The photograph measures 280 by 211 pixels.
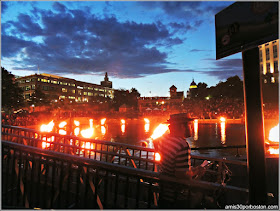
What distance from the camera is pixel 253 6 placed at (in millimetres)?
2139

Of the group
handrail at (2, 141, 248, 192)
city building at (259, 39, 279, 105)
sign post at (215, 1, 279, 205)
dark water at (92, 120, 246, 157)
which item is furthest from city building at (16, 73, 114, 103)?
sign post at (215, 1, 279, 205)

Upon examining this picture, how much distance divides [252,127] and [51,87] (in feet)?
405

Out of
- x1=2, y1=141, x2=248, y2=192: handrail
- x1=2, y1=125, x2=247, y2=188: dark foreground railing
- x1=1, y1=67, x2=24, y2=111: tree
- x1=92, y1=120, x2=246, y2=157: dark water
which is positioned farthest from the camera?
x1=1, y1=67, x2=24, y2=111: tree

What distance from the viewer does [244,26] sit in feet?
7.28

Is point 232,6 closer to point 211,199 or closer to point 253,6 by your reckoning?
point 253,6

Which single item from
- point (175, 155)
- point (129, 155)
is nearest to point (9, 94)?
point (129, 155)

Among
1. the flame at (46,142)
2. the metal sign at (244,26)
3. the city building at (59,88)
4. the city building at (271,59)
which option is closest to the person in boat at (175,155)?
the metal sign at (244,26)

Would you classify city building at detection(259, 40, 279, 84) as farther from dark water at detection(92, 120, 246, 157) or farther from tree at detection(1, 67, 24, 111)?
tree at detection(1, 67, 24, 111)

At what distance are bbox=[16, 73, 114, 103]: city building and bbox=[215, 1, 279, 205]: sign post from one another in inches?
3770

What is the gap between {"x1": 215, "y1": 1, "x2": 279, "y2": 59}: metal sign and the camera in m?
1.97

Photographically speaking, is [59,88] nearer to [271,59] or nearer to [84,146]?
[271,59]

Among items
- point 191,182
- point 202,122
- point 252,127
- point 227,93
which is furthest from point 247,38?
point 227,93

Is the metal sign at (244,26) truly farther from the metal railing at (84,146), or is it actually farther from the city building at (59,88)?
the city building at (59,88)

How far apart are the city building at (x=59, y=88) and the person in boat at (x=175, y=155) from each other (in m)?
94.9
